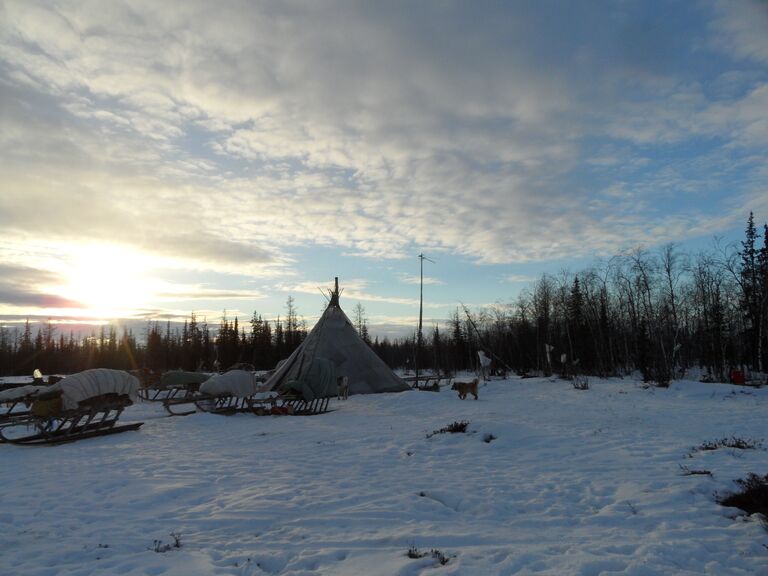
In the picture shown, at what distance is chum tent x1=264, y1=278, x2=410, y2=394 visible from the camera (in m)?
23.5

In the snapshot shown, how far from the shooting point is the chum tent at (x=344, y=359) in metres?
23.5

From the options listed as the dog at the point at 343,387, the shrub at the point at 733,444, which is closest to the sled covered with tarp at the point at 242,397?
the dog at the point at 343,387

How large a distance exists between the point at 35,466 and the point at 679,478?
1107 cm

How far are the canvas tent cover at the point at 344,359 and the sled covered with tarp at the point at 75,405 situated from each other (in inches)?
391

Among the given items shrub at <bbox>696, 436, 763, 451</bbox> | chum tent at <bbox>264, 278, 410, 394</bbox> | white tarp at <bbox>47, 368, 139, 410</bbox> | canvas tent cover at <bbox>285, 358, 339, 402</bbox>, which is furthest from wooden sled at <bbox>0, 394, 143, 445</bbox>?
shrub at <bbox>696, 436, 763, 451</bbox>

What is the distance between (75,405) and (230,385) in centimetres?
516

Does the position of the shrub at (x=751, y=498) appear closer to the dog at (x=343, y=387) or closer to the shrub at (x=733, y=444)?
the shrub at (x=733, y=444)

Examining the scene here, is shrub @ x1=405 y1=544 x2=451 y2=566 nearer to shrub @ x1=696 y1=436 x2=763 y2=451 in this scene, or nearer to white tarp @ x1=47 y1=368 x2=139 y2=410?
shrub @ x1=696 y1=436 x2=763 y2=451

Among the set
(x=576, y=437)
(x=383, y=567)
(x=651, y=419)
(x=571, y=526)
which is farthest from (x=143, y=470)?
(x=651, y=419)

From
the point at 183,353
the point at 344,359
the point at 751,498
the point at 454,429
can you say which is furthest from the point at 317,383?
the point at 183,353

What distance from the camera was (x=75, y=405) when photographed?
12234 mm

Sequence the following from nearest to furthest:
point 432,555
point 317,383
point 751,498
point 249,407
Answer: point 432,555
point 751,498
point 249,407
point 317,383

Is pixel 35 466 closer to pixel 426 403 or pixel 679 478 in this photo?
pixel 679 478

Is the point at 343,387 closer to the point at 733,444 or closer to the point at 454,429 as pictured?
the point at 454,429
